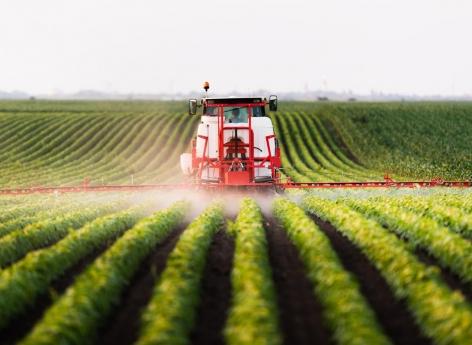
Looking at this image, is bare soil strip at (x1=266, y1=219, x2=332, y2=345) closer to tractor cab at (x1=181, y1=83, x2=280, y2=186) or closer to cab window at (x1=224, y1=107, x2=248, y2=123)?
tractor cab at (x1=181, y1=83, x2=280, y2=186)

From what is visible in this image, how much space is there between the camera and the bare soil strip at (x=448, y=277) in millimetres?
9562

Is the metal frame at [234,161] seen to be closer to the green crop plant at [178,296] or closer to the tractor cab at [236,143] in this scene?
the tractor cab at [236,143]

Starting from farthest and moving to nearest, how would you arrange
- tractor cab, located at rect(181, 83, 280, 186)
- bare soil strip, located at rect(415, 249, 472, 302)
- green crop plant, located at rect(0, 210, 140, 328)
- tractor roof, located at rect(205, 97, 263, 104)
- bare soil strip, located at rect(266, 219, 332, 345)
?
tractor roof, located at rect(205, 97, 263, 104)
tractor cab, located at rect(181, 83, 280, 186)
bare soil strip, located at rect(415, 249, 472, 302)
green crop plant, located at rect(0, 210, 140, 328)
bare soil strip, located at rect(266, 219, 332, 345)

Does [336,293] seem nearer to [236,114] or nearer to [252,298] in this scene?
[252,298]

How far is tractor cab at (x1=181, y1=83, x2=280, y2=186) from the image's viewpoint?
66.1 ft

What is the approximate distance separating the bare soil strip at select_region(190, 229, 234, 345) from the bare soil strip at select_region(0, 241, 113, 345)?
82.7 inches

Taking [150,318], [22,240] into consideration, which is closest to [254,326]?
[150,318]

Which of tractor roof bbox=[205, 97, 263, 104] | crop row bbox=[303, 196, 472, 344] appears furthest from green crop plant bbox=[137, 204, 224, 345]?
tractor roof bbox=[205, 97, 263, 104]

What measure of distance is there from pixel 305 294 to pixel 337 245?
3.43 m

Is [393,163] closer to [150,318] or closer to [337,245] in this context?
[337,245]

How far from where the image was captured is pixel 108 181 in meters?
35.3

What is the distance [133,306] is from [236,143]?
11915mm

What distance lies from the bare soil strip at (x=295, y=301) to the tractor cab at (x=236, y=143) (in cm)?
760

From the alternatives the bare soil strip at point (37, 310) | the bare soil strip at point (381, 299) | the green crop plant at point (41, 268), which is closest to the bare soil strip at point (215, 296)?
the bare soil strip at point (381, 299)
